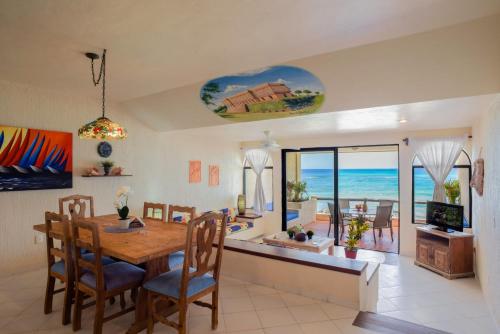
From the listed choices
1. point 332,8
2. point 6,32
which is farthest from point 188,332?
point 6,32

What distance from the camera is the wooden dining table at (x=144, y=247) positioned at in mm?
1928

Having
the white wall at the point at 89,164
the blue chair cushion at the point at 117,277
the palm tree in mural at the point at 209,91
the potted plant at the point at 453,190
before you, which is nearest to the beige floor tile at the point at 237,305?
the blue chair cushion at the point at 117,277

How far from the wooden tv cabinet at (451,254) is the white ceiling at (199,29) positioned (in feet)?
10.9

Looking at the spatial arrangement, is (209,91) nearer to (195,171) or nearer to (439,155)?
(195,171)

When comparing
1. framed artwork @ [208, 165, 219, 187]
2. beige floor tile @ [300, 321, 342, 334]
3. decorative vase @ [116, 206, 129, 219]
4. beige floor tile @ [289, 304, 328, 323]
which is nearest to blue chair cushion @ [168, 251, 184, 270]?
decorative vase @ [116, 206, 129, 219]

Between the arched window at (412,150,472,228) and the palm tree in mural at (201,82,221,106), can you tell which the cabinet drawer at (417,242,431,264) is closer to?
the arched window at (412,150,472,228)

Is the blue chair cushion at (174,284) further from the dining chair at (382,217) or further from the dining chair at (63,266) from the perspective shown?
the dining chair at (382,217)

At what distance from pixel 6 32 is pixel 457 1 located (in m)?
3.17

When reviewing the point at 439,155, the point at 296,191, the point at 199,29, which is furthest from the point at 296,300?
the point at 296,191

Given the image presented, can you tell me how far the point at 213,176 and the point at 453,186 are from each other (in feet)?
15.0

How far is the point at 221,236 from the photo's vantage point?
87.4 inches

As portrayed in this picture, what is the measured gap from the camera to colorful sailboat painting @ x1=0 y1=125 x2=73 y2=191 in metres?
3.27

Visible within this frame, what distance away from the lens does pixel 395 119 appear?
4070 millimetres

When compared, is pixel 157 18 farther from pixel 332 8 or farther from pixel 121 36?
pixel 332 8
